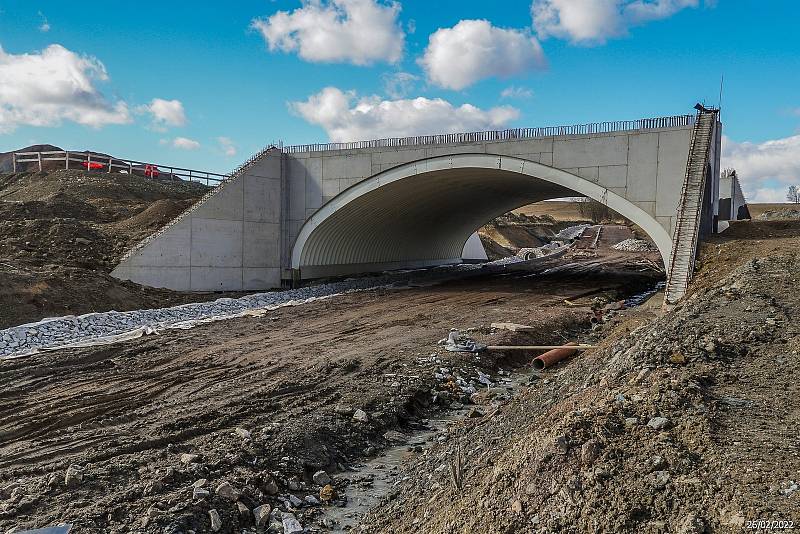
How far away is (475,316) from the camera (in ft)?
57.0

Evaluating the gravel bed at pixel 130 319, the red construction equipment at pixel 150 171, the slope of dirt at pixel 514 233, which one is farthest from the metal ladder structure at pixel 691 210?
the red construction equipment at pixel 150 171

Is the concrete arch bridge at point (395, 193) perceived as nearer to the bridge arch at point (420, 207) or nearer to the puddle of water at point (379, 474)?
the bridge arch at point (420, 207)

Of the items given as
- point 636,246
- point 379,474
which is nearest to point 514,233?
point 636,246

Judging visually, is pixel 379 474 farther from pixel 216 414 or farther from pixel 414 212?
pixel 414 212

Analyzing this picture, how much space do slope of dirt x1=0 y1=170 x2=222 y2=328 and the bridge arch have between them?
681 centimetres

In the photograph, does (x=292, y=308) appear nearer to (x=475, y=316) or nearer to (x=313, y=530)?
(x=475, y=316)

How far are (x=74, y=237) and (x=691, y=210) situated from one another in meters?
22.7

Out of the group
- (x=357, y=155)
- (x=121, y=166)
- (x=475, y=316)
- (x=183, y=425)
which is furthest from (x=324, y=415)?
(x=121, y=166)

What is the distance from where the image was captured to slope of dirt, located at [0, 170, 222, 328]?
16.5 metres

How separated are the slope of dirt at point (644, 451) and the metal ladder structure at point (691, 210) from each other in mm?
7435

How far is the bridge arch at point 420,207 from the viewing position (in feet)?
69.6

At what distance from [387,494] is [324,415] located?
2.29 meters

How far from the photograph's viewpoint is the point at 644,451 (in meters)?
4.79
